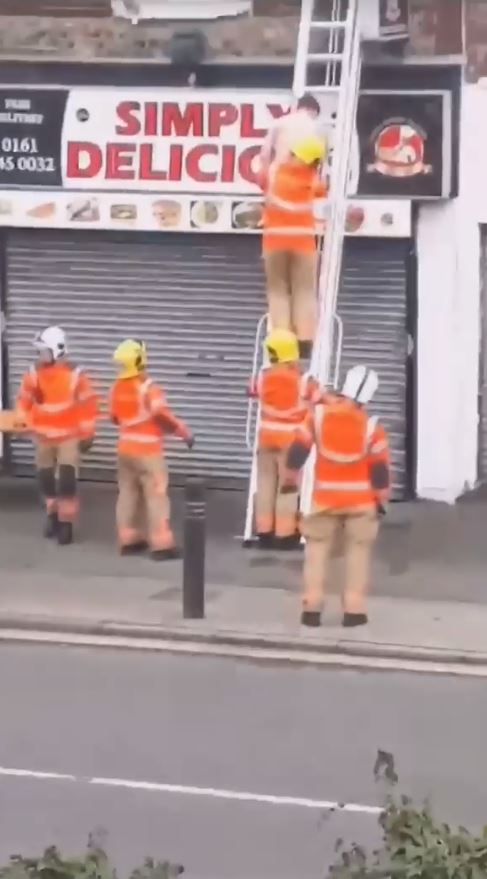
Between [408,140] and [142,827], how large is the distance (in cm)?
891

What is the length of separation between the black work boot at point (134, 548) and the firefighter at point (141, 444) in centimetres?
9

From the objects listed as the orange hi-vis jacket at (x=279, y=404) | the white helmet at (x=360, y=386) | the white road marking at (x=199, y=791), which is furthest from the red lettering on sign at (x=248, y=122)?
the white road marking at (x=199, y=791)

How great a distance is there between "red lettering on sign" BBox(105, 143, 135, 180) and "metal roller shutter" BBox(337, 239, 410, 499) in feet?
6.73

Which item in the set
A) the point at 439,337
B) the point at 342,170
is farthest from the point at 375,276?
the point at 342,170

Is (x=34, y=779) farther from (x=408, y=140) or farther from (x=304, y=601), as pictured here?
(x=408, y=140)

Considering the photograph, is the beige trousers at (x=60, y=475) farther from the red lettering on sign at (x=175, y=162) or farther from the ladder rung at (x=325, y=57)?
the ladder rung at (x=325, y=57)

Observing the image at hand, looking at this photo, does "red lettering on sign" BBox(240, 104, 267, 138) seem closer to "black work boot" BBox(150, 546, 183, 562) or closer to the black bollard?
"black work boot" BBox(150, 546, 183, 562)

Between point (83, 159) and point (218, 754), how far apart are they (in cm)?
841

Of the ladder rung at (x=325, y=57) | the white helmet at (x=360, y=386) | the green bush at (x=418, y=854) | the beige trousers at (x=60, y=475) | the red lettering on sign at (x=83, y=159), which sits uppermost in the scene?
the ladder rung at (x=325, y=57)

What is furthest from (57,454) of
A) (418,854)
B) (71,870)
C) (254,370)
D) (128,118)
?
(418,854)

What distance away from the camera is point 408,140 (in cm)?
1612

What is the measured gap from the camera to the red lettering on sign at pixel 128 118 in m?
16.8

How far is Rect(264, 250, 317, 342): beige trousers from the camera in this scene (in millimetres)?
14914

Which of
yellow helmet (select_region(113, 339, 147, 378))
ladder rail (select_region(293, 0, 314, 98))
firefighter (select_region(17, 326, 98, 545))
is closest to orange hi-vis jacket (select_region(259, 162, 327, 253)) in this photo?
ladder rail (select_region(293, 0, 314, 98))
